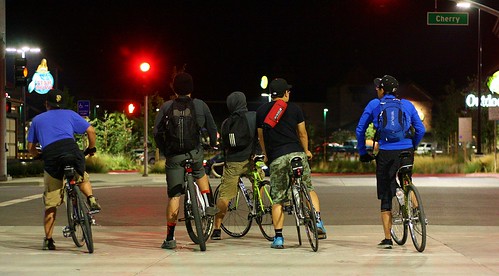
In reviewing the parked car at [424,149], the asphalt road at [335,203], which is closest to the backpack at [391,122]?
the asphalt road at [335,203]

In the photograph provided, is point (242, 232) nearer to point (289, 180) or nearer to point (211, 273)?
point (289, 180)

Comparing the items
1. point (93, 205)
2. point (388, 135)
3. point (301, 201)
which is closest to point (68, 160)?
point (93, 205)

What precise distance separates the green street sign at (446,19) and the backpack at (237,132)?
16.3 metres

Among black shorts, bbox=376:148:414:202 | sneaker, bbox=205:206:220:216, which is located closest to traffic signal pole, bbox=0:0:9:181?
sneaker, bbox=205:206:220:216

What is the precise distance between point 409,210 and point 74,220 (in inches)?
149

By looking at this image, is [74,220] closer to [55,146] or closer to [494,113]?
[55,146]

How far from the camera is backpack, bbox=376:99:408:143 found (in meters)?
9.49

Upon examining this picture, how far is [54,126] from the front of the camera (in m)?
9.73

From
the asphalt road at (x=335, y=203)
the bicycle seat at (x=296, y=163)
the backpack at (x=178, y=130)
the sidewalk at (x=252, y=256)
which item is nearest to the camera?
the sidewalk at (x=252, y=256)

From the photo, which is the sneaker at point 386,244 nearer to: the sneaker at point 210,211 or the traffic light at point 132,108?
the sneaker at point 210,211

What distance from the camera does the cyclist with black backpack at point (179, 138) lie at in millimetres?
9484

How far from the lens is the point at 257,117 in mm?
9883

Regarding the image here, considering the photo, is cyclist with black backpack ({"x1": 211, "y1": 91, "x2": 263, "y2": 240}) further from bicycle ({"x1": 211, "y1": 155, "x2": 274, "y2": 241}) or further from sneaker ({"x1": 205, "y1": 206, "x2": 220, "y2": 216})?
sneaker ({"x1": 205, "y1": 206, "x2": 220, "y2": 216})

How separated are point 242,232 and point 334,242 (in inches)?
51.3
